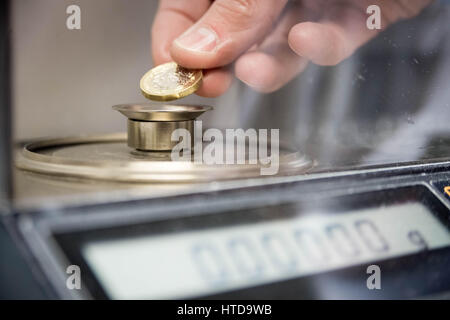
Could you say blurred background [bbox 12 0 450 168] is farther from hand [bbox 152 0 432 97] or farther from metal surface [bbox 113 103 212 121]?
metal surface [bbox 113 103 212 121]

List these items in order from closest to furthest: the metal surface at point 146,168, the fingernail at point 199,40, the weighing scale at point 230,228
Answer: the weighing scale at point 230,228 < the metal surface at point 146,168 < the fingernail at point 199,40

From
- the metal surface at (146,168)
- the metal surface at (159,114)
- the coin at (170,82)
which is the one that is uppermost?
the coin at (170,82)

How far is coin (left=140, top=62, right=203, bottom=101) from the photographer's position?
2.71ft

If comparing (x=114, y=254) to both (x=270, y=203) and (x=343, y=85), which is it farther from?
(x=343, y=85)

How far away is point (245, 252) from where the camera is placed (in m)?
0.53

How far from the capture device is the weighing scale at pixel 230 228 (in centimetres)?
48

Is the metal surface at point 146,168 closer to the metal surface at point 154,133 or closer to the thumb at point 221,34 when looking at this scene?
the metal surface at point 154,133

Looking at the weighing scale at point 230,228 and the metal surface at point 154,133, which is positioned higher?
the metal surface at point 154,133

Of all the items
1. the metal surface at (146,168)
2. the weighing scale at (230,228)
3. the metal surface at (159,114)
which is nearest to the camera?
the weighing scale at (230,228)

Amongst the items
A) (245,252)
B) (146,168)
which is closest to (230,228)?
(245,252)

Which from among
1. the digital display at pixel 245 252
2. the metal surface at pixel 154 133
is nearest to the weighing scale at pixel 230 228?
the digital display at pixel 245 252

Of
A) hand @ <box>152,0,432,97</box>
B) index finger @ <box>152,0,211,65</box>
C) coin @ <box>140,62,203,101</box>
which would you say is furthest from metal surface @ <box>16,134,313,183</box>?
index finger @ <box>152,0,211,65</box>

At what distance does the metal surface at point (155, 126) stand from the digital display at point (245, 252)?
0.26 m
